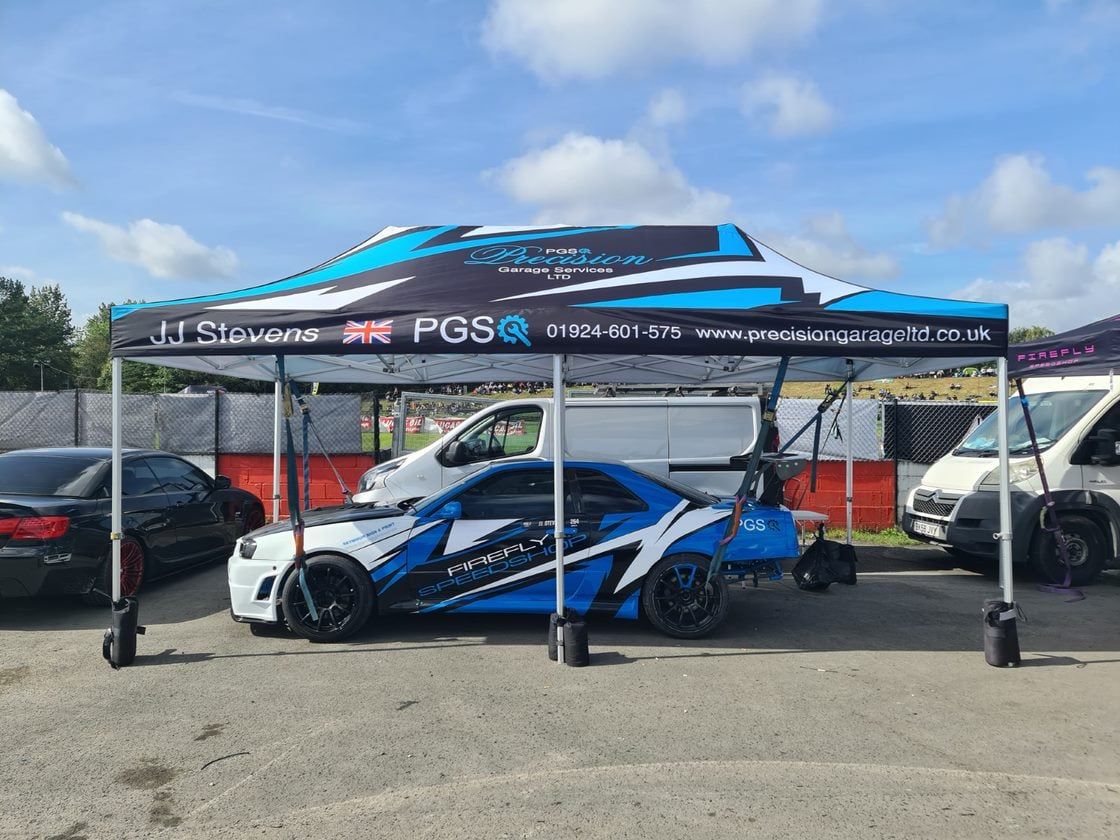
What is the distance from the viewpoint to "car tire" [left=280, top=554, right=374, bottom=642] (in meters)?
6.01

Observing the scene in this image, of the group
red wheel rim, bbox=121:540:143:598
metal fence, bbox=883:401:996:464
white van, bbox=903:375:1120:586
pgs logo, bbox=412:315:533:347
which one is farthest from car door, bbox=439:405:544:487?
metal fence, bbox=883:401:996:464

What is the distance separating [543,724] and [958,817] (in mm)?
2160

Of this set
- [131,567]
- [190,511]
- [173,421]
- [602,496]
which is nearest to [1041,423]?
[602,496]

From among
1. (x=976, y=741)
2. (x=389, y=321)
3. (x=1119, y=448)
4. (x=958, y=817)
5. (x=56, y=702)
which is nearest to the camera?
(x=958, y=817)

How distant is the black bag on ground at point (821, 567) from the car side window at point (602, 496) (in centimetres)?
252

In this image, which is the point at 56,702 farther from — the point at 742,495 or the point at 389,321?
the point at 742,495

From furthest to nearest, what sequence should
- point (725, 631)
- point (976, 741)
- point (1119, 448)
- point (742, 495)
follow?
point (1119, 448)
point (725, 631)
point (742, 495)
point (976, 741)

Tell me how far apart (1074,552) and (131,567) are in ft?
33.1

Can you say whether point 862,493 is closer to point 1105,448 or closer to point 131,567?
point 1105,448

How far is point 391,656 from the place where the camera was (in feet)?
18.9

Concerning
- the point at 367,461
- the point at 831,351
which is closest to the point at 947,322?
the point at 831,351

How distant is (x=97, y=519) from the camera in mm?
6855

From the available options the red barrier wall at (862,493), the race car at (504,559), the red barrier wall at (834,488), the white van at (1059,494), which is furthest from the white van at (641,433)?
the race car at (504,559)

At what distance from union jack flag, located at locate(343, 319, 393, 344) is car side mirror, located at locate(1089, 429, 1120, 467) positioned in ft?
26.7
